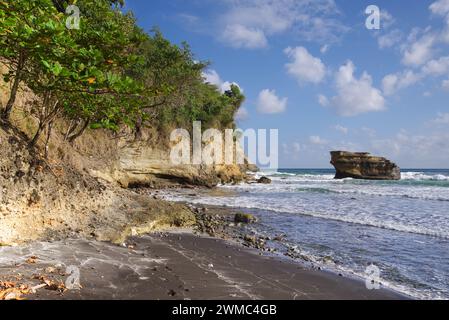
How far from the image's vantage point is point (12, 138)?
787cm

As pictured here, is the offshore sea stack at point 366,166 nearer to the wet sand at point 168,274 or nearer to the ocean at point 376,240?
the ocean at point 376,240

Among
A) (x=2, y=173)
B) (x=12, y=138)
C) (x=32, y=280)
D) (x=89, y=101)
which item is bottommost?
(x=32, y=280)

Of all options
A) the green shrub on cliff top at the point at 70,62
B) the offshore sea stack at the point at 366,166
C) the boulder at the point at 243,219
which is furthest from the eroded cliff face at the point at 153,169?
the offshore sea stack at the point at 366,166

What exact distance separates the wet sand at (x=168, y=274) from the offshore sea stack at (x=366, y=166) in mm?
58553

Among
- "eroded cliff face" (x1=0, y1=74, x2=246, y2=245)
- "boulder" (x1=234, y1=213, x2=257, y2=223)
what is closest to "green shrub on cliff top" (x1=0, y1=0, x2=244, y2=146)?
"eroded cliff face" (x1=0, y1=74, x2=246, y2=245)

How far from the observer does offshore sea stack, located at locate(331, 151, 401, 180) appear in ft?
200

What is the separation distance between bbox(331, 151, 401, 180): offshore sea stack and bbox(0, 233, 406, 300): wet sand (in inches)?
2305

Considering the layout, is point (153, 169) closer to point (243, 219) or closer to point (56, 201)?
point (243, 219)

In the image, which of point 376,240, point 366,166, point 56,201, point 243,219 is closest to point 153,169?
point 243,219

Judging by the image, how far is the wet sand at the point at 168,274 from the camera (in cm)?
512
